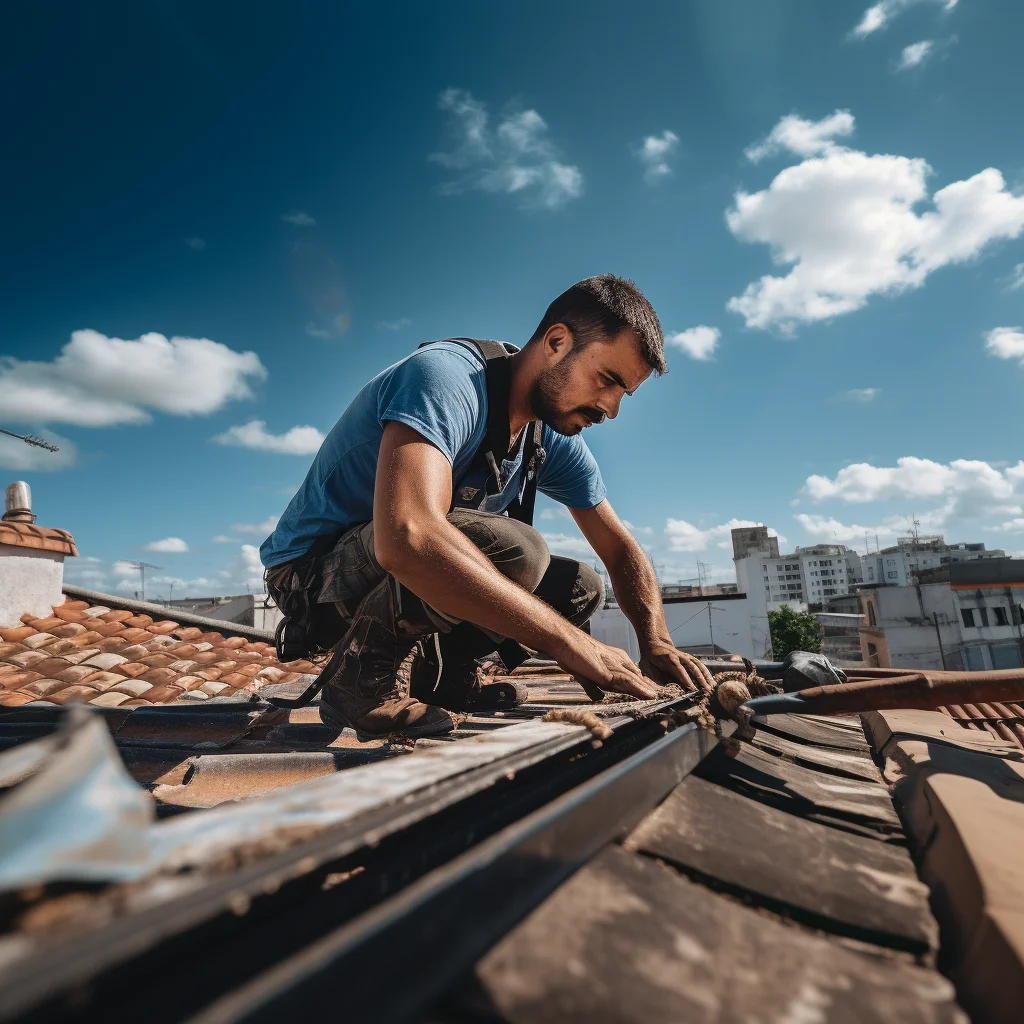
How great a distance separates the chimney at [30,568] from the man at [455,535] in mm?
4191

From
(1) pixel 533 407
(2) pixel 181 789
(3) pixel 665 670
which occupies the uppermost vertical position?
(1) pixel 533 407

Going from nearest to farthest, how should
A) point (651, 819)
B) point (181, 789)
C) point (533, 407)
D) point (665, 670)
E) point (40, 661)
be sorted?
point (651, 819) → point (181, 789) → point (665, 670) → point (533, 407) → point (40, 661)

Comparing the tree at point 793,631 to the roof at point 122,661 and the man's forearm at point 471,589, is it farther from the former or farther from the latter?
the man's forearm at point 471,589

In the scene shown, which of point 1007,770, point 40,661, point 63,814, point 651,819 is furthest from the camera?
point 40,661

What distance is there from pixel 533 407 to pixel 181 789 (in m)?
1.92

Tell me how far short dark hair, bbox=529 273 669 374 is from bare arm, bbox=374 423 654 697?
3.79ft

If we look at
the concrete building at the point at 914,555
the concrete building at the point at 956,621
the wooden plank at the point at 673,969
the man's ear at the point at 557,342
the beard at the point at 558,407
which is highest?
the concrete building at the point at 914,555

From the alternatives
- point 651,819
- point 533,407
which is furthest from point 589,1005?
point 533,407

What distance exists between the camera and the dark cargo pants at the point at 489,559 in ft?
7.50

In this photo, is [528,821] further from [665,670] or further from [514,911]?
[665,670]

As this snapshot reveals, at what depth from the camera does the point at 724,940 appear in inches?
26.3

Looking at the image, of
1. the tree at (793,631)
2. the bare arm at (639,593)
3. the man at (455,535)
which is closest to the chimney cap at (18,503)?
the man at (455,535)

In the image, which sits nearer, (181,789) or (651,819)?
(651,819)

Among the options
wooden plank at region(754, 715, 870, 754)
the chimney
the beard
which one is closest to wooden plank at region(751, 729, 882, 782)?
wooden plank at region(754, 715, 870, 754)
